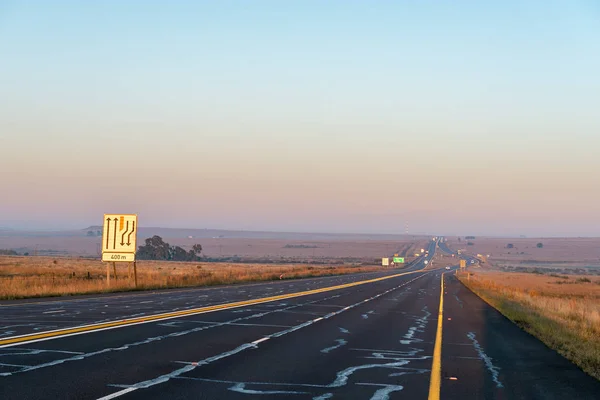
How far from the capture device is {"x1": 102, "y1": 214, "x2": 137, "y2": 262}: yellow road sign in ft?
146

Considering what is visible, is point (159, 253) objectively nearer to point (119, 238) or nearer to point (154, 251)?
point (154, 251)

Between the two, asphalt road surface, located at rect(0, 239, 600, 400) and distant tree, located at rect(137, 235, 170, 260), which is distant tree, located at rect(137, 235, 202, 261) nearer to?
distant tree, located at rect(137, 235, 170, 260)

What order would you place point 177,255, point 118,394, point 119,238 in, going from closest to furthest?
point 118,394 → point 119,238 → point 177,255

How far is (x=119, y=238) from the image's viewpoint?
44.8 m

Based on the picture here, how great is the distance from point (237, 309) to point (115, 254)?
1897 cm

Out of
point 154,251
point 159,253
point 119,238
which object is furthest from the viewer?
point 154,251

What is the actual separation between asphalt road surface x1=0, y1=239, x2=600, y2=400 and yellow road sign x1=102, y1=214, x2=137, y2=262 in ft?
66.5

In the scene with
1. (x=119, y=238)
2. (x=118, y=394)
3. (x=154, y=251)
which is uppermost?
(x=119, y=238)

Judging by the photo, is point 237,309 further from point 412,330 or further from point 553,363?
point 553,363

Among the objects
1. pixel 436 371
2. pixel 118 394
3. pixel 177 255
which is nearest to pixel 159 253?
pixel 177 255

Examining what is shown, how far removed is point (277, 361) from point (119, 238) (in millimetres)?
32727

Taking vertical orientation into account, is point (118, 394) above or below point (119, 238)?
below

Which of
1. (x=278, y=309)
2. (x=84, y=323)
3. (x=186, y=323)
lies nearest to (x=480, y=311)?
(x=278, y=309)

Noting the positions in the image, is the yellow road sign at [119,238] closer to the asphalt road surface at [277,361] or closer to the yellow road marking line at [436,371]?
the asphalt road surface at [277,361]
